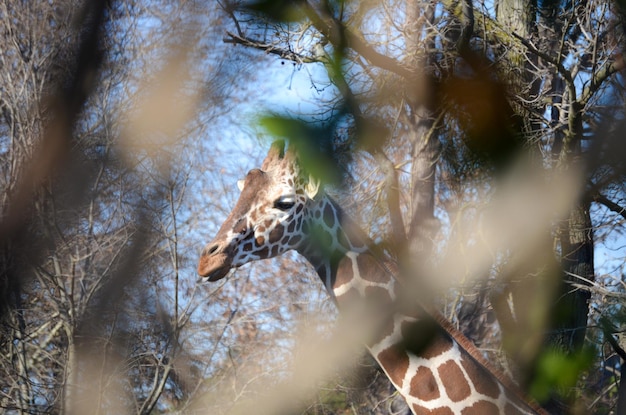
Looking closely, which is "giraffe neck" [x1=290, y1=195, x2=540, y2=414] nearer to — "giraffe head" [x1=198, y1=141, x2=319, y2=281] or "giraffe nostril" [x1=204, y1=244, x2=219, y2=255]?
"giraffe head" [x1=198, y1=141, x2=319, y2=281]

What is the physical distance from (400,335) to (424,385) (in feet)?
0.88

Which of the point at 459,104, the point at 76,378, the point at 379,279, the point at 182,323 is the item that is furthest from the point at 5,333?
the point at 459,104

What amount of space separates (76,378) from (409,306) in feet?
8.61

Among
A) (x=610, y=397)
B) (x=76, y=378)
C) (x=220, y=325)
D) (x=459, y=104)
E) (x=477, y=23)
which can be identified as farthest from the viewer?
(x=610, y=397)

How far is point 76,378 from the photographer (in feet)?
17.0

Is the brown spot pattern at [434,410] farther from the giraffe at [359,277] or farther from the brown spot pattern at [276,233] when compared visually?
the brown spot pattern at [276,233]

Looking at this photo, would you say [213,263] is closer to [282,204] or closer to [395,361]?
[282,204]

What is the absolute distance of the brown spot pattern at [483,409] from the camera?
11.5ft

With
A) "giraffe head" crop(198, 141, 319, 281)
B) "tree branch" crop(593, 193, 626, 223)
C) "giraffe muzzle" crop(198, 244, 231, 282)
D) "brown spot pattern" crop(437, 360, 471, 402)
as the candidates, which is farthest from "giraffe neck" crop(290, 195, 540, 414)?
"tree branch" crop(593, 193, 626, 223)

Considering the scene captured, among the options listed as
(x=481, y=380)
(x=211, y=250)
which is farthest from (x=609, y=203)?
(x=211, y=250)

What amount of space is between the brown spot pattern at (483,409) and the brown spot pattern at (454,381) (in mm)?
61

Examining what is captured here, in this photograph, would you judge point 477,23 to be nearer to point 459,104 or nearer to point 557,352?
point 459,104

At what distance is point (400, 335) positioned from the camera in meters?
3.74

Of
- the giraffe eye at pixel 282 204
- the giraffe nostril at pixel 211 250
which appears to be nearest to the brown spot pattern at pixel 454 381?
the giraffe eye at pixel 282 204
